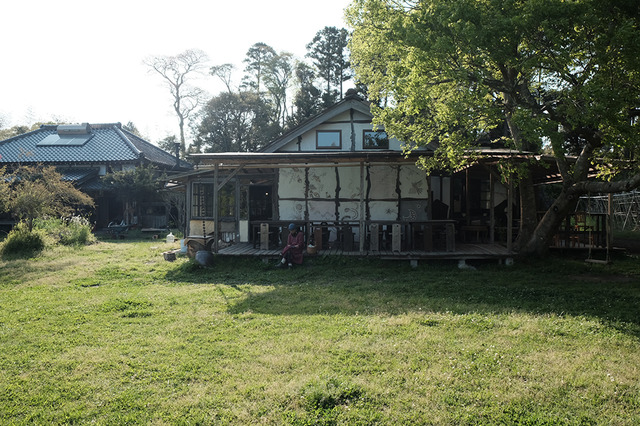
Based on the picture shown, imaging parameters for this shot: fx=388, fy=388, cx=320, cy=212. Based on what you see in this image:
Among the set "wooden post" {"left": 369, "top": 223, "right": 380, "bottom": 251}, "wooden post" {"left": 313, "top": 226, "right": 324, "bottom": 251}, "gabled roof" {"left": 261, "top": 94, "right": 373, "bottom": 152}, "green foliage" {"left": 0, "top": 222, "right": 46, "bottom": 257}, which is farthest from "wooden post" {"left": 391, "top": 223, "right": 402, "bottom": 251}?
"green foliage" {"left": 0, "top": 222, "right": 46, "bottom": 257}

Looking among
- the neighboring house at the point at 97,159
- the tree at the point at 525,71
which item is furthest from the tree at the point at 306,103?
the tree at the point at 525,71

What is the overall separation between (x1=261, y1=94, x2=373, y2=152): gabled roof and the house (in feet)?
0.11

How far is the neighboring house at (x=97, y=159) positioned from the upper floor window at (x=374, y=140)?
1365cm

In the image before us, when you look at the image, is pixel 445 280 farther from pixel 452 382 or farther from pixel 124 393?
pixel 124 393

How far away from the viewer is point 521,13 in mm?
7160

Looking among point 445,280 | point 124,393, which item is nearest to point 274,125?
point 445,280

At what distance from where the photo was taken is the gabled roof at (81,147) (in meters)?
24.5

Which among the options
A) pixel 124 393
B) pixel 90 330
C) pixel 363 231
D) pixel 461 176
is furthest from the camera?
pixel 461 176

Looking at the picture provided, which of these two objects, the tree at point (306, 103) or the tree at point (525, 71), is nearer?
the tree at point (525, 71)

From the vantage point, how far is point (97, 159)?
2438 centimetres

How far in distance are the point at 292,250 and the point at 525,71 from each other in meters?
6.83

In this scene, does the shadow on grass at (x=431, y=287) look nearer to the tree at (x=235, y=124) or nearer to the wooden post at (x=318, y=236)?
the wooden post at (x=318, y=236)

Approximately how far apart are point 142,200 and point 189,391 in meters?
21.7

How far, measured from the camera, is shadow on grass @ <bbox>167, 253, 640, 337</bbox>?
677 centimetres
